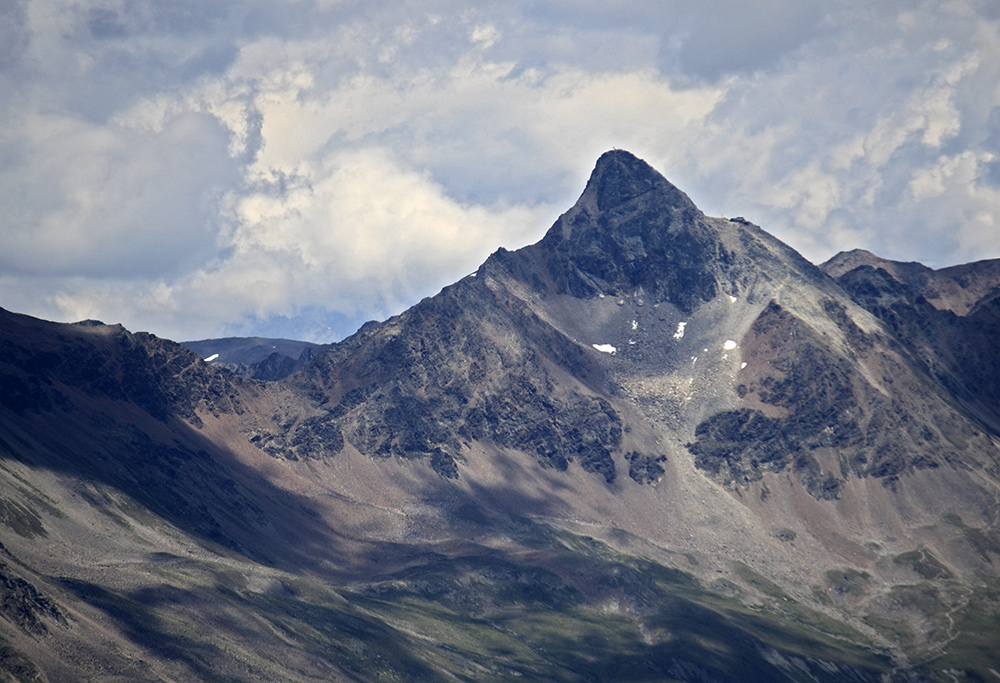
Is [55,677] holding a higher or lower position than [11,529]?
lower

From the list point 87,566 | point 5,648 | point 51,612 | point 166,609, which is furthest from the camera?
point 87,566

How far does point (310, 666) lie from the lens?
190m

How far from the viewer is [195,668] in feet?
556

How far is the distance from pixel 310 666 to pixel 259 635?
1249cm

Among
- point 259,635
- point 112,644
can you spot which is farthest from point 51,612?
point 259,635

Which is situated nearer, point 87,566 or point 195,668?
point 195,668

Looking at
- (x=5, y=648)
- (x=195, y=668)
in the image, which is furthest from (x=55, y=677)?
(x=195, y=668)

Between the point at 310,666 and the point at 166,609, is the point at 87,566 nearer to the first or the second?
the point at 166,609

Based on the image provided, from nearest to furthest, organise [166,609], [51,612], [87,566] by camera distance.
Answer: [51,612] < [166,609] < [87,566]

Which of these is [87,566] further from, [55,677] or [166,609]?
[55,677]

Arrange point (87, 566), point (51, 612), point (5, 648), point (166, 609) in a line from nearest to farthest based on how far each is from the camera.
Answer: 1. point (5, 648)
2. point (51, 612)
3. point (166, 609)
4. point (87, 566)

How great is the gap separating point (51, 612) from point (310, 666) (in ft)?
169

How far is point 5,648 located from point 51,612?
15177mm

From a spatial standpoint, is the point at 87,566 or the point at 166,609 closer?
A: the point at 166,609
